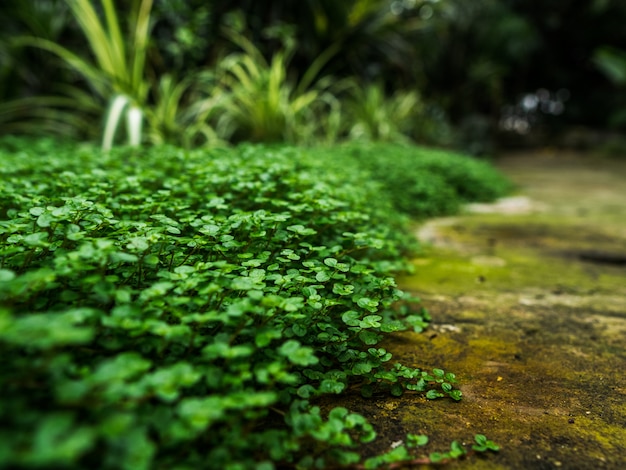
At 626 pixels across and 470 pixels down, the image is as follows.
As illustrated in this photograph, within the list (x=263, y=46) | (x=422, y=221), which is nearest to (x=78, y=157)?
(x=422, y=221)

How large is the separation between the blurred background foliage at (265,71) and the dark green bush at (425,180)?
98 cm

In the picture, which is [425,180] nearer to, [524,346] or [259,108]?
[259,108]

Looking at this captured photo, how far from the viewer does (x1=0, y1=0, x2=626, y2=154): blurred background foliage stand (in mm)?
4098

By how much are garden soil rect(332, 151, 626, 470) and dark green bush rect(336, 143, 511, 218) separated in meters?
0.50

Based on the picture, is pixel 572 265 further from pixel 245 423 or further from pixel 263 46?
pixel 263 46

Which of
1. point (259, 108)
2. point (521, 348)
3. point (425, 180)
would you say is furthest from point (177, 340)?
point (259, 108)

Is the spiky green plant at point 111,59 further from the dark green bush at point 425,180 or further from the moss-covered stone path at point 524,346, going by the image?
the moss-covered stone path at point 524,346

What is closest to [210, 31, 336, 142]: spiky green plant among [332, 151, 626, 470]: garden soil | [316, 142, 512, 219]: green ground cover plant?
[316, 142, 512, 219]: green ground cover plant

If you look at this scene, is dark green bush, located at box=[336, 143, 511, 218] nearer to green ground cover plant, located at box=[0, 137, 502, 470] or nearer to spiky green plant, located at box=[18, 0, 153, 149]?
green ground cover plant, located at box=[0, 137, 502, 470]

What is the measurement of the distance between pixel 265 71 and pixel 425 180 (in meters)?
1.99

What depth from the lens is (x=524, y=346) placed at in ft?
4.77

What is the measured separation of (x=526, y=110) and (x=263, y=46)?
40.3ft

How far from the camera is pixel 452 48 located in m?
10.1

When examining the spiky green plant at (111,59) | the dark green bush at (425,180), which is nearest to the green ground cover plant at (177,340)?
the dark green bush at (425,180)
